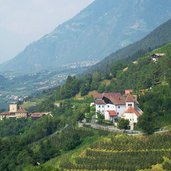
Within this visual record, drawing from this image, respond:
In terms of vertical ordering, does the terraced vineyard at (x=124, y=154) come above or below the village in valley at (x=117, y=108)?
below

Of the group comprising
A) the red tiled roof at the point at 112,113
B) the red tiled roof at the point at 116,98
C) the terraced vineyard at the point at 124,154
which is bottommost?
the terraced vineyard at the point at 124,154

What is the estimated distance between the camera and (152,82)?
311ft

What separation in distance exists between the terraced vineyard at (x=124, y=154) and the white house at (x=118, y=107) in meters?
10.9

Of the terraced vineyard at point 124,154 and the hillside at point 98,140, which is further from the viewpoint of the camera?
the hillside at point 98,140

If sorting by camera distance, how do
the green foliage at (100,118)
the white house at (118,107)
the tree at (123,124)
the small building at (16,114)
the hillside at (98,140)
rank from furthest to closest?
the small building at (16,114) < the green foliage at (100,118) < the white house at (118,107) < the tree at (123,124) < the hillside at (98,140)

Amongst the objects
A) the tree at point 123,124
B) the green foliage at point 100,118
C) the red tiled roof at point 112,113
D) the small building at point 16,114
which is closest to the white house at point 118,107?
the red tiled roof at point 112,113

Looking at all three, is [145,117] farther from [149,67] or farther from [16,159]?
[149,67]

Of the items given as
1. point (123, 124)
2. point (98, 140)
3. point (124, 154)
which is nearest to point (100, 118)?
point (123, 124)

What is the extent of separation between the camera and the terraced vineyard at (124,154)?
180 feet

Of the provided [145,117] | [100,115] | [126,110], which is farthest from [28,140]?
[145,117]

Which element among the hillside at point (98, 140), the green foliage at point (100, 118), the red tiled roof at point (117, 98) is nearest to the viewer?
the hillside at point (98, 140)

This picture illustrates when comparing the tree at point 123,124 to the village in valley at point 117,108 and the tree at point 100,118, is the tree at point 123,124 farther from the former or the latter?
the tree at point 100,118

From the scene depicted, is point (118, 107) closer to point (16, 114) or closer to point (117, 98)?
point (117, 98)

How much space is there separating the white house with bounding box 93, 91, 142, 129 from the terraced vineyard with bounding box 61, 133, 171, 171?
1095cm
